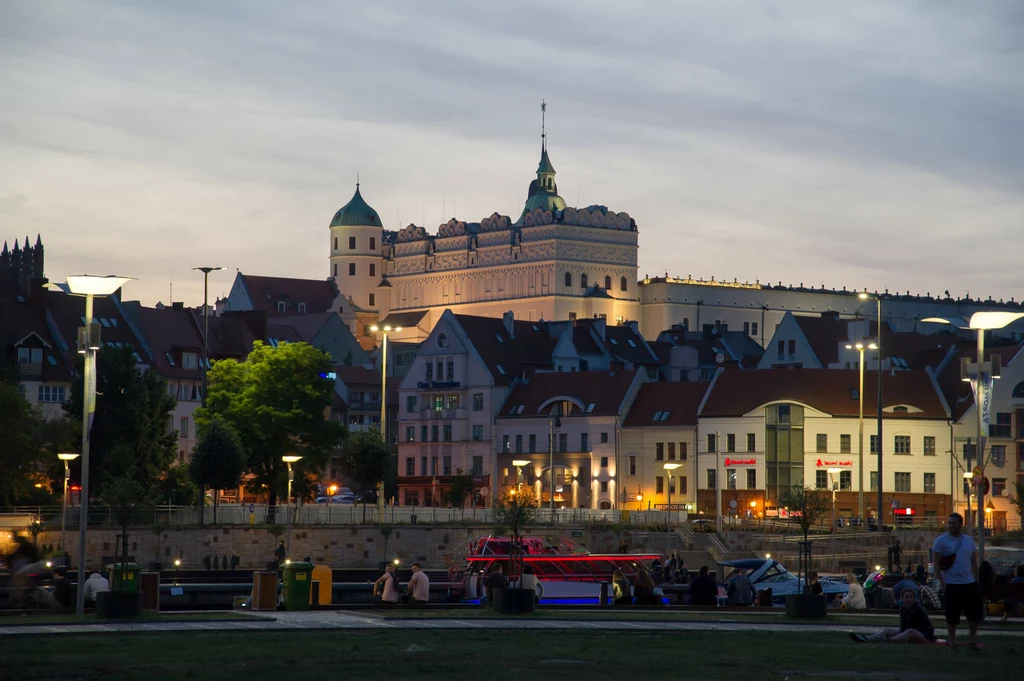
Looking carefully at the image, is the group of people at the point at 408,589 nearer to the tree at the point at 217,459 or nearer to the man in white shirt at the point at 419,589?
the man in white shirt at the point at 419,589

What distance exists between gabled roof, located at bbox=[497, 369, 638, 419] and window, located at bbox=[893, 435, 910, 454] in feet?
61.6

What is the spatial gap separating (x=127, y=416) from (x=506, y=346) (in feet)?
160

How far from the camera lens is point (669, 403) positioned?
4518 inches

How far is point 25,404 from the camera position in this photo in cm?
7919

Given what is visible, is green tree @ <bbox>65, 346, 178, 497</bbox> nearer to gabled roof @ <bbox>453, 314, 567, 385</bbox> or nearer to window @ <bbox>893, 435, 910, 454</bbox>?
gabled roof @ <bbox>453, 314, 567, 385</bbox>

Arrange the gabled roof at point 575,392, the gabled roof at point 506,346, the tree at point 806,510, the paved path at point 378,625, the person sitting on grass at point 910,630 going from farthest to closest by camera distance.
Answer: the gabled roof at point 506,346 → the gabled roof at point 575,392 → the tree at point 806,510 → the paved path at point 378,625 → the person sitting on grass at point 910,630

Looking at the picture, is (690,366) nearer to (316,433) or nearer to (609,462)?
(609,462)

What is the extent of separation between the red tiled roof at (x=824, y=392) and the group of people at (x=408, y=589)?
68.0 meters

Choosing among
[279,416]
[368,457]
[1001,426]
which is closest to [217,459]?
[279,416]

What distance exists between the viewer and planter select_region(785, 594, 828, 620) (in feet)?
108

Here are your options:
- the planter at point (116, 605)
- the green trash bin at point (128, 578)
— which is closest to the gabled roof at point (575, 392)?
the green trash bin at point (128, 578)

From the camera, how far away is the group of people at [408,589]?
3838 centimetres

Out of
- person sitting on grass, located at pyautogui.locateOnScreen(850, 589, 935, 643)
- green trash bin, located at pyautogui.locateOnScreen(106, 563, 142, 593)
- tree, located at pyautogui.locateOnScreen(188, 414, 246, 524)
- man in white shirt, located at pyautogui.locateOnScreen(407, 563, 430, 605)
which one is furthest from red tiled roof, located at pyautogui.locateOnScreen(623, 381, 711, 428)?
person sitting on grass, located at pyautogui.locateOnScreen(850, 589, 935, 643)

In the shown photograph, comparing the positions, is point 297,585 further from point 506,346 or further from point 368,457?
point 506,346
